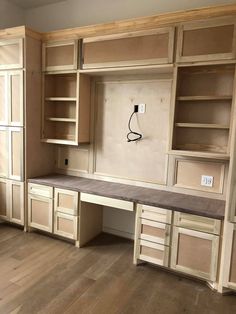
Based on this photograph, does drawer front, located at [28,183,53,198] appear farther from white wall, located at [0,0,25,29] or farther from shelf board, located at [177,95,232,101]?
white wall, located at [0,0,25,29]

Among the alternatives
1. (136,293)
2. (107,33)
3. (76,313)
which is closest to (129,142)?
(107,33)

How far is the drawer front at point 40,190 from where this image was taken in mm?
3121

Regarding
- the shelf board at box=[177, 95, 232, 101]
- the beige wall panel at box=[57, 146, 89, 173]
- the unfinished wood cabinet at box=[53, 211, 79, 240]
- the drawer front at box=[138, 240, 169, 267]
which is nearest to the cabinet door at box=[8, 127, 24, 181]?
the beige wall panel at box=[57, 146, 89, 173]

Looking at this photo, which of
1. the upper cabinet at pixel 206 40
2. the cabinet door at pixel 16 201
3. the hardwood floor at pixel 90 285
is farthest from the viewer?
the cabinet door at pixel 16 201

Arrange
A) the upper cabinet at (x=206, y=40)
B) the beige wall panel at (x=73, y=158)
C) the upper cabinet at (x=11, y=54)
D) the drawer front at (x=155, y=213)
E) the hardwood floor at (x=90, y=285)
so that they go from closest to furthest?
the hardwood floor at (x=90, y=285)
the upper cabinet at (x=206, y=40)
the drawer front at (x=155, y=213)
the upper cabinet at (x=11, y=54)
the beige wall panel at (x=73, y=158)

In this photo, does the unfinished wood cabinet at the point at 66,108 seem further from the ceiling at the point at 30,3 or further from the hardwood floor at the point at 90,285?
the hardwood floor at the point at 90,285

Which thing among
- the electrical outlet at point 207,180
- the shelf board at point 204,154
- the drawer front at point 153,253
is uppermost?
the shelf board at point 204,154

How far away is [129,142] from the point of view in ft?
10.3

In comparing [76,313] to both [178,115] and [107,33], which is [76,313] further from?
[107,33]

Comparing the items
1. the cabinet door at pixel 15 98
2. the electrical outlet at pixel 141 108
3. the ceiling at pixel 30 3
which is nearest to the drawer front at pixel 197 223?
the electrical outlet at pixel 141 108

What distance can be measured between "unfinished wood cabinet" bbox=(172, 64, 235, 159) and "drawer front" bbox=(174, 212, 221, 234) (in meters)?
0.61

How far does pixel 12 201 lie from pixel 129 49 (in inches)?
97.2

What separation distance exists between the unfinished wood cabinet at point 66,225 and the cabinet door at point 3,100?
142 cm

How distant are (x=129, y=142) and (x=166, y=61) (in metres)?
1.06
